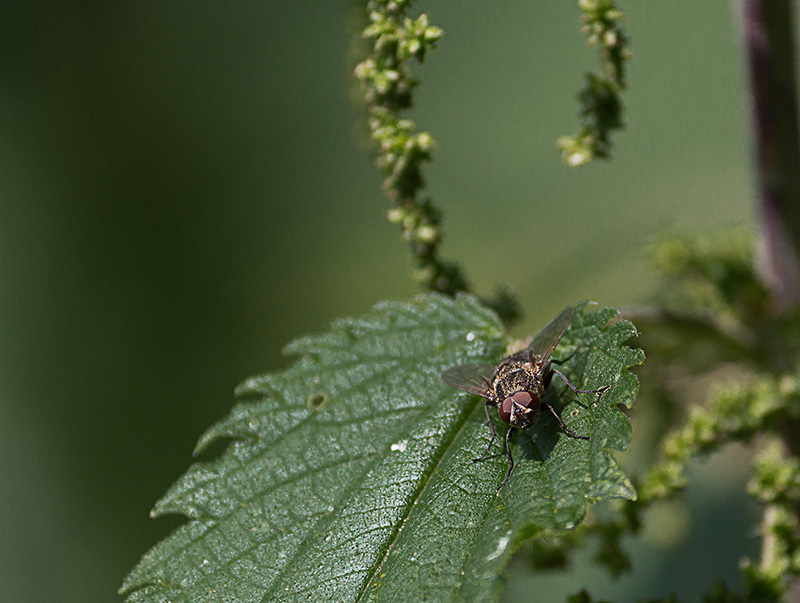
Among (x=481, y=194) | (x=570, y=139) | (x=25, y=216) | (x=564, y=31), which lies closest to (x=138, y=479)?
(x=25, y=216)

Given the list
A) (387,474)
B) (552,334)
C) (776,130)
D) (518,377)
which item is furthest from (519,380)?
(776,130)

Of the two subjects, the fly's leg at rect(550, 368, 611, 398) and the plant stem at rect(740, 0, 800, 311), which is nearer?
the fly's leg at rect(550, 368, 611, 398)

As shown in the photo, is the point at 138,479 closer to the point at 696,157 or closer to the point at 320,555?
the point at 320,555

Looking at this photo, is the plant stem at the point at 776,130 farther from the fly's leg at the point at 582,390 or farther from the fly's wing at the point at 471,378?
the fly's wing at the point at 471,378

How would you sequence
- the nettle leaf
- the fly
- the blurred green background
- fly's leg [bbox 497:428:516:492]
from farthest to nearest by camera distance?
the blurred green background < the fly < fly's leg [bbox 497:428:516:492] < the nettle leaf

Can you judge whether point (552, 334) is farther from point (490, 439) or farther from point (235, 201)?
point (235, 201)

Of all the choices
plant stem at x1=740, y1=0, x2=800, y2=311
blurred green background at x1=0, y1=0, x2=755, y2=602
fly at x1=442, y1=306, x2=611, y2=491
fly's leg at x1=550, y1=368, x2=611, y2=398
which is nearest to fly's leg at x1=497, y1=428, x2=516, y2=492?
fly at x1=442, y1=306, x2=611, y2=491

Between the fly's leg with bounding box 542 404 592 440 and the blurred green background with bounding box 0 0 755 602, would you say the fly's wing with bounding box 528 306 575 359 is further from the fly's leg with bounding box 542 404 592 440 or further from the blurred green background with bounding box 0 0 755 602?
the blurred green background with bounding box 0 0 755 602

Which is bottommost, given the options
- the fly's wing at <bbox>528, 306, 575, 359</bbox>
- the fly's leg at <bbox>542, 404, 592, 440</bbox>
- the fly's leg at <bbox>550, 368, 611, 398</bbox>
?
the fly's leg at <bbox>542, 404, 592, 440</bbox>
